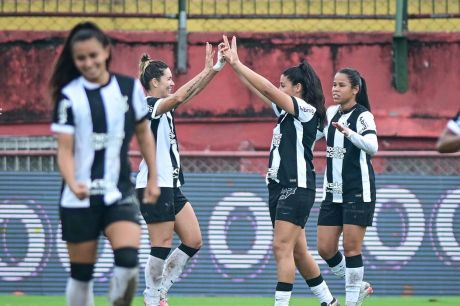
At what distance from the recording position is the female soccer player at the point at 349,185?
10.4 meters

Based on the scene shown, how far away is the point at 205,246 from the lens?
12875 mm

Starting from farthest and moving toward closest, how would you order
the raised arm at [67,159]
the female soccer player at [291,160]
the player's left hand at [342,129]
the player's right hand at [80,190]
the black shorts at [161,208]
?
the black shorts at [161,208] < the player's left hand at [342,129] < the female soccer player at [291,160] < the raised arm at [67,159] < the player's right hand at [80,190]

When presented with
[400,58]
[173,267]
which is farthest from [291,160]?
[400,58]

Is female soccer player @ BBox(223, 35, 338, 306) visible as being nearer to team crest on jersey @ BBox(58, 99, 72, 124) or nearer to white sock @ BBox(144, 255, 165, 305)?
white sock @ BBox(144, 255, 165, 305)

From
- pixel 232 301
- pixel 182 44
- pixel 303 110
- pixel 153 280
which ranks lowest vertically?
pixel 232 301

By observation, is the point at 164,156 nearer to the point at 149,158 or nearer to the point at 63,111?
the point at 149,158

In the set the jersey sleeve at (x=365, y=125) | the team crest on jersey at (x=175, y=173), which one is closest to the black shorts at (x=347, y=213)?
the jersey sleeve at (x=365, y=125)

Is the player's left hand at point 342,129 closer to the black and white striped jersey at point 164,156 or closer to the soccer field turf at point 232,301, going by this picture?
the black and white striped jersey at point 164,156

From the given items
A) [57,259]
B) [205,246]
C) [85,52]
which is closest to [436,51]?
[205,246]

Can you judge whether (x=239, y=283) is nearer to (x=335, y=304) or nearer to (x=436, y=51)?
(x=335, y=304)

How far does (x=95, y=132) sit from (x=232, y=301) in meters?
5.35

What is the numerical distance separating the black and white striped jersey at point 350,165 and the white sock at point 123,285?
11.5ft

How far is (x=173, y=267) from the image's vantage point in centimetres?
1048

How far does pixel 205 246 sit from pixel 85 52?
576 centimetres
